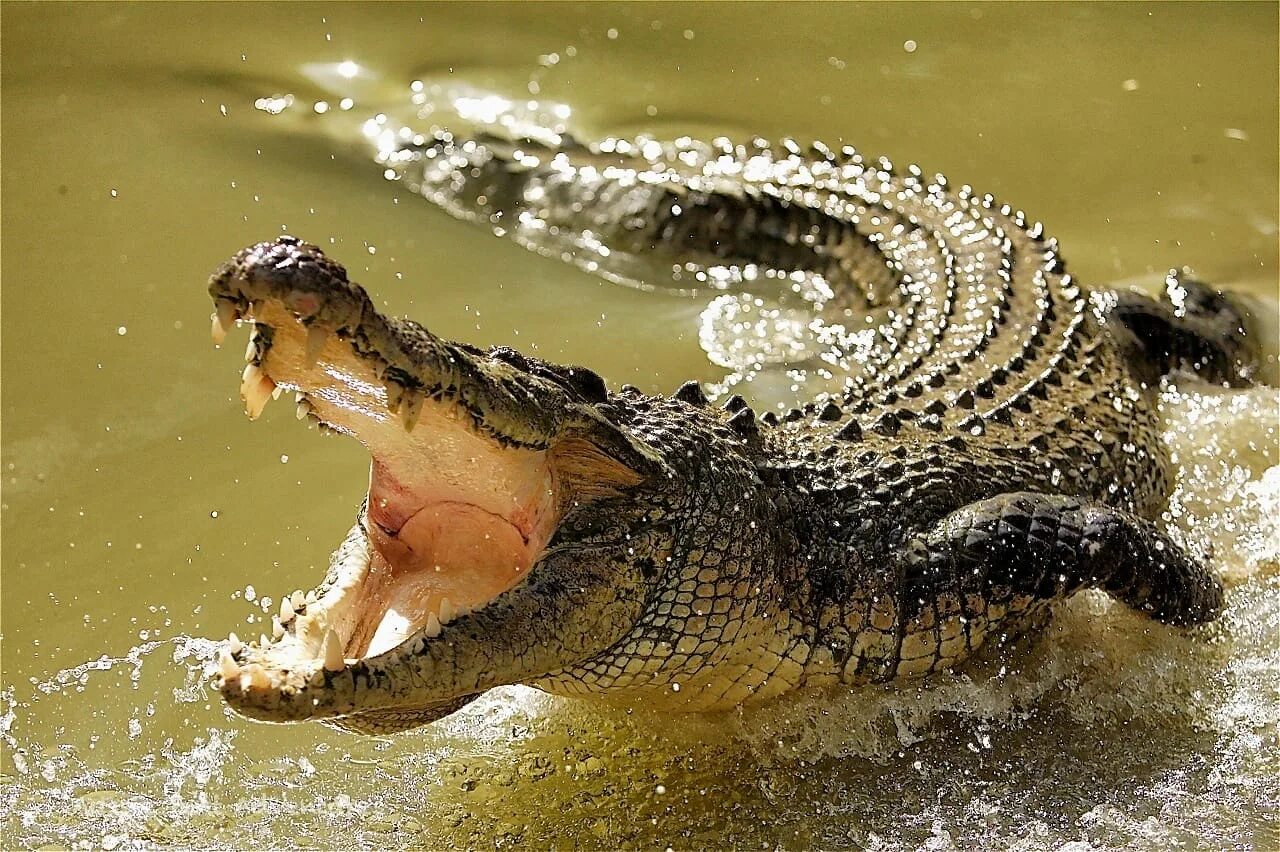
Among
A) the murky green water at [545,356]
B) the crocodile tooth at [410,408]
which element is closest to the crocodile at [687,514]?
the crocodile tooth at [410,408]

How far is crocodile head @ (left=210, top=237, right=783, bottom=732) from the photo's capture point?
2391 millimetres

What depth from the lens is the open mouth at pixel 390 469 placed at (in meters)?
2.31

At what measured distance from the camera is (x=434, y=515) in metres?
3.05

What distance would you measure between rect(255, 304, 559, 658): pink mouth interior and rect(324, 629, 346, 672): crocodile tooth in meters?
0.25

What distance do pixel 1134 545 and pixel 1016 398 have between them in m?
0.73

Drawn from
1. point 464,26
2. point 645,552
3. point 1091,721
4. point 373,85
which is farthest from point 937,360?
point 464,26

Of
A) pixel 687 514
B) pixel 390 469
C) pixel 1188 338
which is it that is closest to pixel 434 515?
pixel 390 469

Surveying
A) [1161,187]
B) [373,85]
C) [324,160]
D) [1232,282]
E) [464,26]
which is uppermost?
[464,26]

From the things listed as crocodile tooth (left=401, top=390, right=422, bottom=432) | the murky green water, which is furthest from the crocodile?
the murky green water

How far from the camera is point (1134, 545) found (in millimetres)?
3521

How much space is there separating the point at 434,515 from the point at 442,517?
0.02 metres

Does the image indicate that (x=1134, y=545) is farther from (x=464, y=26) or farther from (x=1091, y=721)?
(x=464, y=26)

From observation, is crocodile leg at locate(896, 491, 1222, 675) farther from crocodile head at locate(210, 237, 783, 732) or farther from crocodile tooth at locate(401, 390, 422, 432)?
crocodile tooth at locate(401, 390, 422, 432)

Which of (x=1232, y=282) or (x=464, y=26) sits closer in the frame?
(x=1232, y=282)
